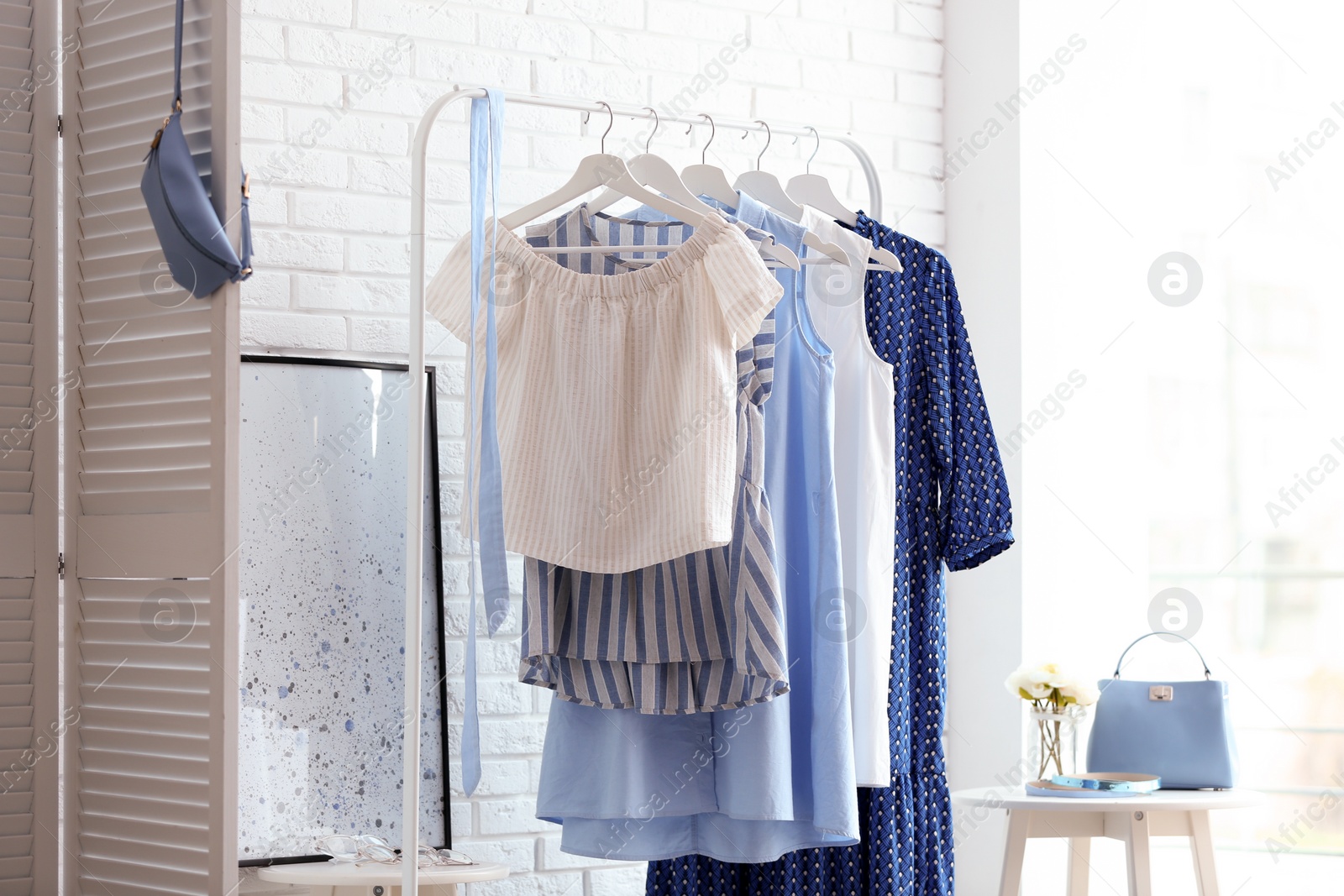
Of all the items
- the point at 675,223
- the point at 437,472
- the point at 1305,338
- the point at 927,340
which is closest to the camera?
the point at 675,223

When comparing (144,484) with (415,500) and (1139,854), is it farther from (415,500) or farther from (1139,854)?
(1139,854)

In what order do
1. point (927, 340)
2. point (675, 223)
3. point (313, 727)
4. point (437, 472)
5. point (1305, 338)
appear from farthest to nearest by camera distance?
point (1305, 338)
point (437, 472)
point (313, 727)
point (927, 340)
point (675, 223)

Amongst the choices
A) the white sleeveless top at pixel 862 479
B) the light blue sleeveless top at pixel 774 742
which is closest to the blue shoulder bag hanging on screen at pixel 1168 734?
the white sleeveless top at pixel 862 479

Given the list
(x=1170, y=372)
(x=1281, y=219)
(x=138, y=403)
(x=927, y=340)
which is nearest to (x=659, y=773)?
(x=927, y=340)

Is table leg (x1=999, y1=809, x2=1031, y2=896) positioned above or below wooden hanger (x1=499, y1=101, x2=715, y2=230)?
below

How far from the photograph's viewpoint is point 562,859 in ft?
7.75

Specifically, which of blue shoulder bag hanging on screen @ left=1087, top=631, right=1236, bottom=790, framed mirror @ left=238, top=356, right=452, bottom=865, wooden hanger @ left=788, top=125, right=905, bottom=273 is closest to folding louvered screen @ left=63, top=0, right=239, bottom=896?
framed mirror @ left=238, top=356, right=452, bottom=865

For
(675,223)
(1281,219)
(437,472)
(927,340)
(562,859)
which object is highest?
(1281,219)

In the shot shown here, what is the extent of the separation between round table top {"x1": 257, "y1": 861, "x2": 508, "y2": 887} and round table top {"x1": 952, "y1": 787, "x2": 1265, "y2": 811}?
0.86m

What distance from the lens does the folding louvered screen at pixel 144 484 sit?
1641 mm

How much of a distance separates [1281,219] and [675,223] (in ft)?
5.26

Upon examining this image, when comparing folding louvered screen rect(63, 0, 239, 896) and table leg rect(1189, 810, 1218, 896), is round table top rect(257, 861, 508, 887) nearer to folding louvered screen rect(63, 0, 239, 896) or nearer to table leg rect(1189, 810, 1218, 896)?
folding louvered screen rect(63, 0, 239, 896)

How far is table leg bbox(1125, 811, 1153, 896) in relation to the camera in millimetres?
2064

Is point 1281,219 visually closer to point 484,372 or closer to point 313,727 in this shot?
point 484,372
